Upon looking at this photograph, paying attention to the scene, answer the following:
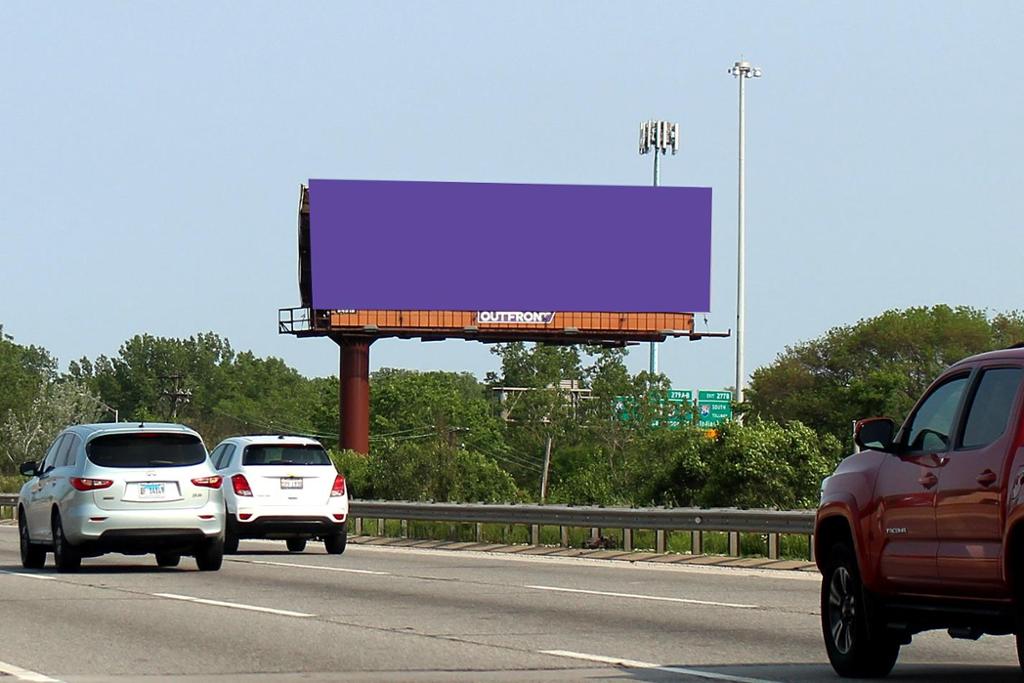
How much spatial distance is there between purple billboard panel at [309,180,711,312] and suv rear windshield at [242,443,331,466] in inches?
1990

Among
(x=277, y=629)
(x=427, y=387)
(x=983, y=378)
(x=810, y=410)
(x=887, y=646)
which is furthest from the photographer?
(x=427, y=387)

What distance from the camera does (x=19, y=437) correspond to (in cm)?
15262

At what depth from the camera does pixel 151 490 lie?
23.2m

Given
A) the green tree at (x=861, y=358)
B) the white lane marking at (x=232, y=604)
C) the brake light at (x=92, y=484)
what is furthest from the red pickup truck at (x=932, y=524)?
the green tree at (x=861, y=358)

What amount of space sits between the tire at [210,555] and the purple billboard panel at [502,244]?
181 feet

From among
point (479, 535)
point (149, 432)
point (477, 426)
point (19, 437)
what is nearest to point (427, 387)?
point (477, 426)

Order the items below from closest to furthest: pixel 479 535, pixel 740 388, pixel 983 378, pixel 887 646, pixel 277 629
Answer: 1. pixel 983 378
2. pixel 887 646
3. pixel 277 629
4. pixel 479 535
5. pixel 740 388

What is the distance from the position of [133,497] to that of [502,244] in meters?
57.2

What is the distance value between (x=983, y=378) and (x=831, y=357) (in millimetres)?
99767

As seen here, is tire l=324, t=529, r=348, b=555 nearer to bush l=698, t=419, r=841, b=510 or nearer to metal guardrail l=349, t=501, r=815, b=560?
metal guardrail l=349, t=501, r=815, b=560

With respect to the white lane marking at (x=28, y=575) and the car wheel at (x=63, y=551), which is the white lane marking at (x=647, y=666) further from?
the car wheel at (x=63, y=551)

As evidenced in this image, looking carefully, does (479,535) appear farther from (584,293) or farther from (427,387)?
(427,387)

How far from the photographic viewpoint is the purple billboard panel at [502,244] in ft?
261

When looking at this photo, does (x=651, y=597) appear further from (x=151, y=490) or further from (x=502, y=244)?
(x=502, y=244)
